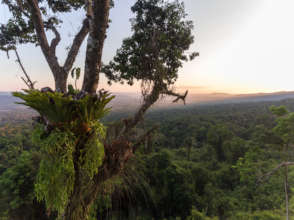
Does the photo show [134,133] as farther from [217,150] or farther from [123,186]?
[217,150]

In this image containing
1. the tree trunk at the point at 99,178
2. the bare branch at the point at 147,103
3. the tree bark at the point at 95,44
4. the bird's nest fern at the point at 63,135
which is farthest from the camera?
the bare branch at the point at 147,103

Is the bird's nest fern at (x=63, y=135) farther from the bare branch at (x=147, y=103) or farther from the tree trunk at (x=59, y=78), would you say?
the bare branch at (x=147, y=103)

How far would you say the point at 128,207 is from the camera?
79.7 inches

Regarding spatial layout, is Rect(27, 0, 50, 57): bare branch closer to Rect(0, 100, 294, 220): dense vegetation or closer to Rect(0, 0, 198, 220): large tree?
Rect(0, 0, 198, 220): large tree

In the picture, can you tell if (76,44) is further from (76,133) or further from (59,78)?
(76,133)

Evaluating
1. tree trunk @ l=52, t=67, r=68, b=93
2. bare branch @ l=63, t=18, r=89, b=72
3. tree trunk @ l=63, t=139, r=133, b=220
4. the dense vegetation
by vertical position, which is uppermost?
bare branch @ l=63, t=18, r=89, b=72

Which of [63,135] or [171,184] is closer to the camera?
[63,135]

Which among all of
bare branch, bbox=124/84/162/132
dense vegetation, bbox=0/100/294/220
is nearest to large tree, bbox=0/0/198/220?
dense vegetation, bbox=0/100/294/220

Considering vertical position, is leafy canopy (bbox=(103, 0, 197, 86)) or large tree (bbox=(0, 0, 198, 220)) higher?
leafy canopy (bbox=(103, 0, 197, 86))

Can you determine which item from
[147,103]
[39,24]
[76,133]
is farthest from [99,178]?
[39,24]

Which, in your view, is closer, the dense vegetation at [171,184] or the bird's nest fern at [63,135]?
the bird's nest fern at [63,135]

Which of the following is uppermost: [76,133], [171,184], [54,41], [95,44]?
[54,41]

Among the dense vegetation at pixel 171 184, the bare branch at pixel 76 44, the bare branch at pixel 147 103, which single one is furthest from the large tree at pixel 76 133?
the bare branch at pixel 147 103

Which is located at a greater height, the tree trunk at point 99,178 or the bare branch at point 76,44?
the bare branch at point 76,44
